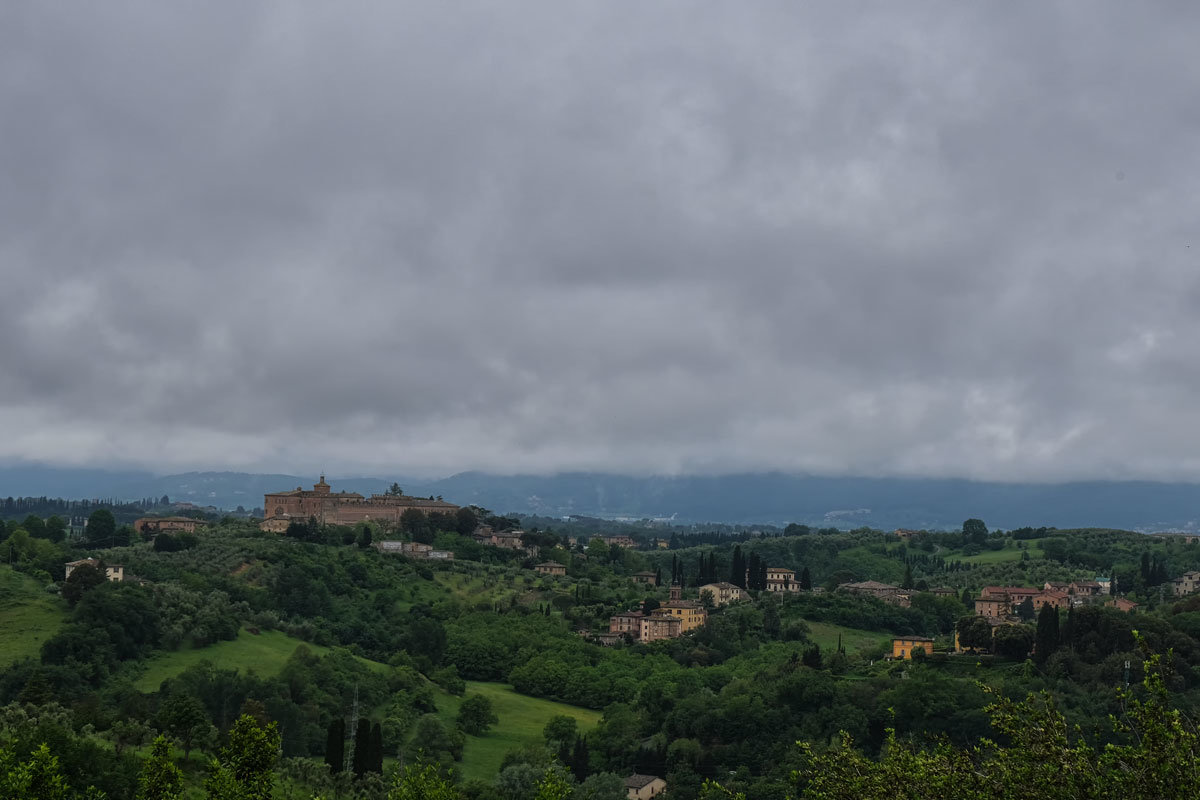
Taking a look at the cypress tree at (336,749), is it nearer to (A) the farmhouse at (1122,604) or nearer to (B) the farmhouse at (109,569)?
(B) the farmhouse at (109,569)

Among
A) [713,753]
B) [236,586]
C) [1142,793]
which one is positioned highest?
[1142,793]

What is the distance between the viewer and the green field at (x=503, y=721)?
2596 inches

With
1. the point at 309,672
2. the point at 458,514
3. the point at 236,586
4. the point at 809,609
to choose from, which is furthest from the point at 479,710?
the point at 458,514

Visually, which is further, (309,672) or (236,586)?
(236,586)

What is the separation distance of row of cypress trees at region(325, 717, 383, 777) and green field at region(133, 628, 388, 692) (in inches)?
729

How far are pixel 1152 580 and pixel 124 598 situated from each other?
3975 inches

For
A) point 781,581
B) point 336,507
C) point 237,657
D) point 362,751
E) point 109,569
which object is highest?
point 336,507

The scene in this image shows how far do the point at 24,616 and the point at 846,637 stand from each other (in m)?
66.1

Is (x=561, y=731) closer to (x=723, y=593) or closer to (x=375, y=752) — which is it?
(x=375, y=752)

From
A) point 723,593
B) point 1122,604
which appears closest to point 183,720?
point 723,593

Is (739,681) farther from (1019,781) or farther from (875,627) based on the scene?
(1019,781)

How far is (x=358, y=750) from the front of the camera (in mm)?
55281

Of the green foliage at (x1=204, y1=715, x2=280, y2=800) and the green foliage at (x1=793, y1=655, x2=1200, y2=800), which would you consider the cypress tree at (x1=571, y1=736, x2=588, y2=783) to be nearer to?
the green foliage at (x1=204, y1=715, x2=280, y2=800)

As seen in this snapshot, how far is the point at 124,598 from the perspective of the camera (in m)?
73.8
